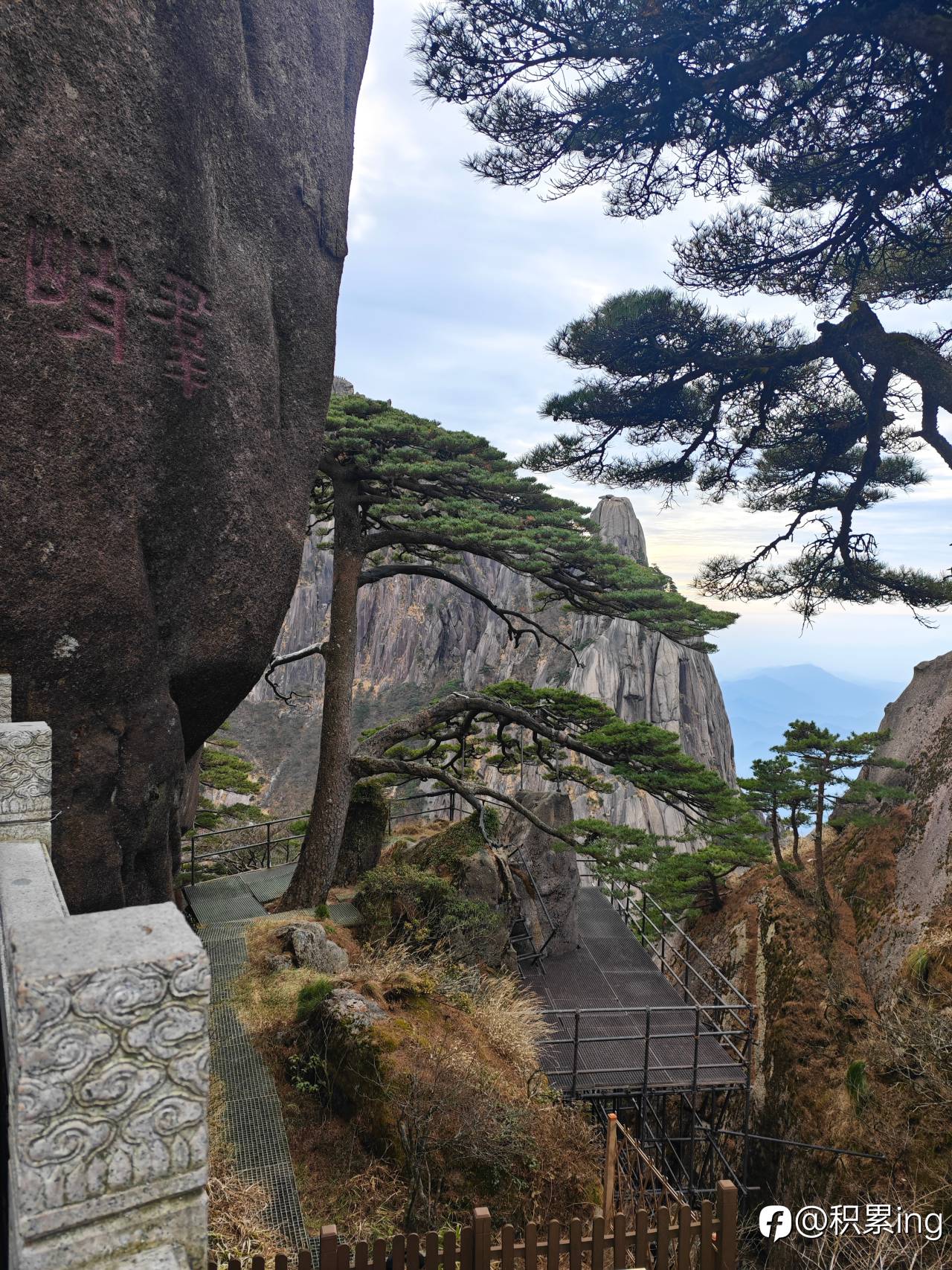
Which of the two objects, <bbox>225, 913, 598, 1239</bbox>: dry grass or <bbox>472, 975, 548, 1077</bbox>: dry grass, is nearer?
<bbox>225, 913, 598, 1239</bbox>: dry grass

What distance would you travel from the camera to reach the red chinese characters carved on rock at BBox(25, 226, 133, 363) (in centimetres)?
448

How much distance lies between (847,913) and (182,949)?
1357cm

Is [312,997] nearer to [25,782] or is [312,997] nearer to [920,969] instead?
[25,782]

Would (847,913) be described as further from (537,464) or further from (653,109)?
(653,109)

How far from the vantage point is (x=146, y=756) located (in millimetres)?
5375

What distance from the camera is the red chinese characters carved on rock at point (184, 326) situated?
518cm

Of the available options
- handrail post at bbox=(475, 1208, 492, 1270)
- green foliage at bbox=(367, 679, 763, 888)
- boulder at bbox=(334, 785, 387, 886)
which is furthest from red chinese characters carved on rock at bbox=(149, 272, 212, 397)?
boulder at bbox=(334, 785, 387, 886)

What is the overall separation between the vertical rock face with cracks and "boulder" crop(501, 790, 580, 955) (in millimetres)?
7164

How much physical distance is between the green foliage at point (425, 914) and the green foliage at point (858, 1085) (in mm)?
4884

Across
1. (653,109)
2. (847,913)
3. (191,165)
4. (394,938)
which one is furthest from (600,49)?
(847,913)

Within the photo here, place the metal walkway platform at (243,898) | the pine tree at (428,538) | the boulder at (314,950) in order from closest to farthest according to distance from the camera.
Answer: the boulder at (314,950) < the pine tree at (428,538) < the metal walkway platform at (243,898)

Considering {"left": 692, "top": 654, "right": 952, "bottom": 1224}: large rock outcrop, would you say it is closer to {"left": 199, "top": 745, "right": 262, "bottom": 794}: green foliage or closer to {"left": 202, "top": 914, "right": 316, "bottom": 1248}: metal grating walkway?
{"left": 202, "top": 914, "right": 316, "bottom": 1248}: metal grating walkway

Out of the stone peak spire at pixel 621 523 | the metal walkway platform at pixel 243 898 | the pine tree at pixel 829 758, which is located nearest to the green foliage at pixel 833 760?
the pine tree at pixel 829 758

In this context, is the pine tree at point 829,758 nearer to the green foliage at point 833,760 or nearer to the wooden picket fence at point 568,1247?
the green foliage at point 833,760
